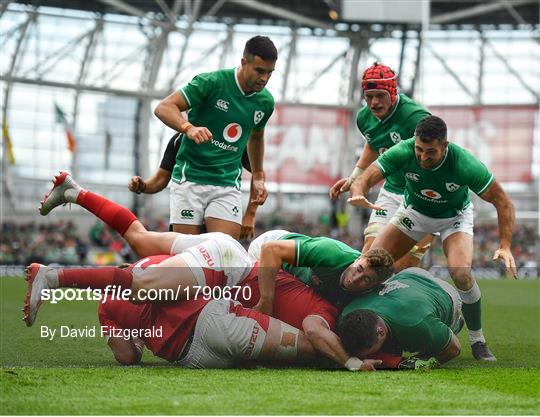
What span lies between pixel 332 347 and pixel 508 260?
1.34m

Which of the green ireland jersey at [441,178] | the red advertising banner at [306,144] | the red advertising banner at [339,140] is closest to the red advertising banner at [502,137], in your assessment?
the red advertising banner at [339,140]

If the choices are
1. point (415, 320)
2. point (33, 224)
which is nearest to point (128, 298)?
point (415, 320)

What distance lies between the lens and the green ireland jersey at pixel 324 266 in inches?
256

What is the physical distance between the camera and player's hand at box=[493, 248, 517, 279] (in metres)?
6.56

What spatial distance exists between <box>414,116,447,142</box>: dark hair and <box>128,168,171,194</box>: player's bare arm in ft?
8.20

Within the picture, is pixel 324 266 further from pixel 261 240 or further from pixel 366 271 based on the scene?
pixel 261 240

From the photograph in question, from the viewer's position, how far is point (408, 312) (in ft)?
21.4

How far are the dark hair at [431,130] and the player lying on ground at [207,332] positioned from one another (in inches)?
66.0

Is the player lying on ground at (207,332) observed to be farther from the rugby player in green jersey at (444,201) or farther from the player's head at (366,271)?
the rugby player in green jersey at (444,201)

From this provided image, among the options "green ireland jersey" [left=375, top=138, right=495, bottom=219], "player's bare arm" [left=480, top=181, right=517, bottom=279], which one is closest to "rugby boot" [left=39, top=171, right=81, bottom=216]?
"green ireland jersey" [left=375, top=138, right=495, bottom=219]

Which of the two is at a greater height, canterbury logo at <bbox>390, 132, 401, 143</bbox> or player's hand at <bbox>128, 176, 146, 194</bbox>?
canterbury logo at <bbox>390, 132, 401, 143</bbox>

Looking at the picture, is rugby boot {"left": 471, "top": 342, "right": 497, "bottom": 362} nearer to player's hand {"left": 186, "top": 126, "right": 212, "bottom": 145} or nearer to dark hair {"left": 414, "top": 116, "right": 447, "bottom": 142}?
dark hair {"left": 414, "top": 116, "right": 447, "bottom": 142}

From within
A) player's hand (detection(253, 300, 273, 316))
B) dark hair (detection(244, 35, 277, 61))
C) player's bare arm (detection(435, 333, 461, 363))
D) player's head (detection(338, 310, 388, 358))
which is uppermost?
dark hair (detection(244, 35, 277, 61))

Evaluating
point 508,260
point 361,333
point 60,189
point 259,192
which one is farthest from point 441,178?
point 60,189
